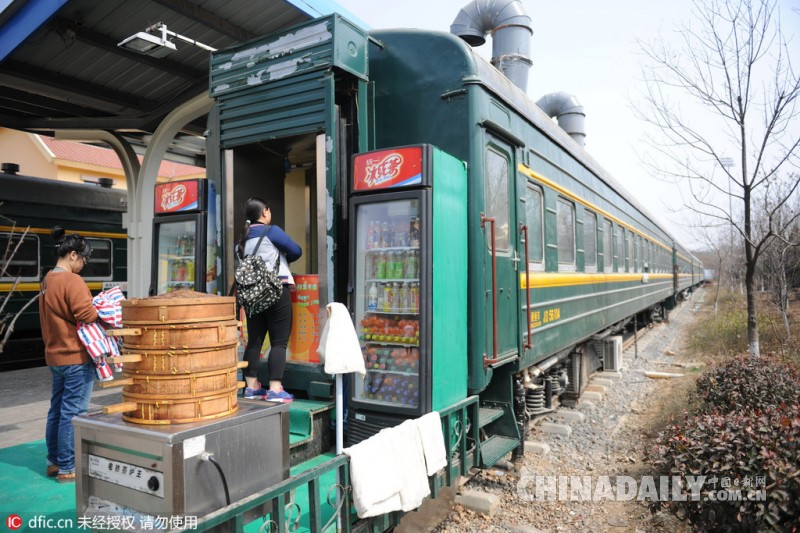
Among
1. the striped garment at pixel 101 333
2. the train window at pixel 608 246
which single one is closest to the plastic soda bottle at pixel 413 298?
the striped garment at pixel 101 333

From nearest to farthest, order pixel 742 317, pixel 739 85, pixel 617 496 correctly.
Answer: pixel 617 496, pixel 739 85, pixel 742 317

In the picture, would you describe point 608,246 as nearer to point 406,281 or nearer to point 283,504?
point 406,281

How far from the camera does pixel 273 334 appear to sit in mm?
4039

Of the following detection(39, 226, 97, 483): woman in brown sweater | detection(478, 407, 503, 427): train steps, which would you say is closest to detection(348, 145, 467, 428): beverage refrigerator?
detection(478, 407, 503, 427): train steps

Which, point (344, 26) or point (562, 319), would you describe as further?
point (562, 319)

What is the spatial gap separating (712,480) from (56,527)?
3.97m

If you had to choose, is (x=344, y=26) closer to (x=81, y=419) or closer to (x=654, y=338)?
(x=81, y=419)

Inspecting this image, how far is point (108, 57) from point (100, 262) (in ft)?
16.4

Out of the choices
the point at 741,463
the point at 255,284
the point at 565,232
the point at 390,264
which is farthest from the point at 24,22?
the point at 741,463

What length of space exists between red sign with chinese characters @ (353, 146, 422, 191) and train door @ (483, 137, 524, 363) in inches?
35.0

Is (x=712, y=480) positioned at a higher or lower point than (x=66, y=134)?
lower

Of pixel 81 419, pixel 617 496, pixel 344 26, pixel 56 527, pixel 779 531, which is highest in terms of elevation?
pixel 344 26

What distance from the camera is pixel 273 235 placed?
4012 mm

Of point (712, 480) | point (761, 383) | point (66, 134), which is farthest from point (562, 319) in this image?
point (66, 134)
